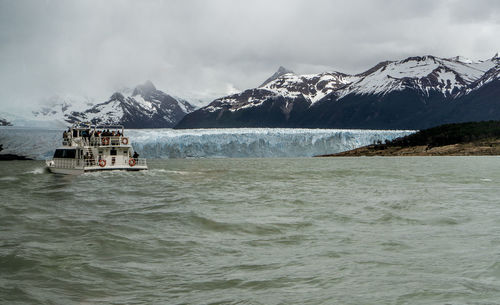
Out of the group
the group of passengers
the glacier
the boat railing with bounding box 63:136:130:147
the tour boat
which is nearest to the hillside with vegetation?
the glacier

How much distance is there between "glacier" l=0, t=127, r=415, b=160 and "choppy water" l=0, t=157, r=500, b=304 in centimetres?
8943

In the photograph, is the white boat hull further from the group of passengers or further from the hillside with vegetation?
the hillside with vegetation

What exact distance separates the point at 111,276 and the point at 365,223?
971 centimetres

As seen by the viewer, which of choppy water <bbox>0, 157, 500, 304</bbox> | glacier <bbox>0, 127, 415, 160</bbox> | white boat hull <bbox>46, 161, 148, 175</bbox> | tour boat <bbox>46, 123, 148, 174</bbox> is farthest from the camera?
glacier <bbox>0, 127, 415, 160</bbox>

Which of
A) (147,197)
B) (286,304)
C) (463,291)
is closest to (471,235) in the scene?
(463,291)

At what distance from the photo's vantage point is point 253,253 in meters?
13.2

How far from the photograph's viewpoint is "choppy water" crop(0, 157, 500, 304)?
31.6 feet

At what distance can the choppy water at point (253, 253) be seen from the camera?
9.64 metres

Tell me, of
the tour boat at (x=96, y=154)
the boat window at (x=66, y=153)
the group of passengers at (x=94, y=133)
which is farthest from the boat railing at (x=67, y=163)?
the group of passengers at (x=94, y=133)

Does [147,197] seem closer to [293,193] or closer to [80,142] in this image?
[293,193]

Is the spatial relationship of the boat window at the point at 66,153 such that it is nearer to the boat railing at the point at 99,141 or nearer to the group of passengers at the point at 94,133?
the boat railing at the point at 99,141

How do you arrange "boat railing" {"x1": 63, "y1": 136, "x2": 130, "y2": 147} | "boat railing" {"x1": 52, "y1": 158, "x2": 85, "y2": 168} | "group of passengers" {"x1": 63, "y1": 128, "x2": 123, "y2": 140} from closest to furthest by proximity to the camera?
1. "boat railing" {"x1": 63, "y1": 136, "x2": 130, "y2": 147}
2. "boat railing" {"x1": 52, "y1": 158, "x2": 85, "y2": 168}
3. "group of passengers" {"x1": 63, "y1": 128, "x2": 123, "y2": 140}

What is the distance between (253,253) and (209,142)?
10601 centimetres

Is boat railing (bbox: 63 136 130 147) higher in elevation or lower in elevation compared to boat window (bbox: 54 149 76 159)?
higher
